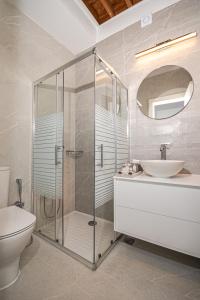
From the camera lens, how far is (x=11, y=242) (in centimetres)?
104

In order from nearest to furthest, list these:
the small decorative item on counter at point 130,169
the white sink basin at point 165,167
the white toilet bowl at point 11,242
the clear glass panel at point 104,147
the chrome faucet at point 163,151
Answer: the white toilet bowl at point 11,242 < the white sink basin at point 165,167 < the clear glass panel at point 104,147 < the small decorative item on counter at point 130,169 < the chrome faucet at point 163,151

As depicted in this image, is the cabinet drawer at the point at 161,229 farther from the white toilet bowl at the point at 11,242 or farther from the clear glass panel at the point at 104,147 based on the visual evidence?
the white toilet bowl at the point at 11,242

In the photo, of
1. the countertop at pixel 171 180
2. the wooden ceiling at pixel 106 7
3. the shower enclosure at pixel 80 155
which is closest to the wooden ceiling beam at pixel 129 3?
the wooden ceiling at pixel 106 7

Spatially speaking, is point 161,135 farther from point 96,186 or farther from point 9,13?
point 9,13

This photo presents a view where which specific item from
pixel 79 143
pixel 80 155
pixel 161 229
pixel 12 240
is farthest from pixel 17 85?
pixel 161 229

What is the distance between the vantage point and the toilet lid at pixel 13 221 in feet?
3.51

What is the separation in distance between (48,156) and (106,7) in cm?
203

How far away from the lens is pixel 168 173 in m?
1.39

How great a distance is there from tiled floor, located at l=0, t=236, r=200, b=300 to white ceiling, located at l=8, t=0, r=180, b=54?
270 cm

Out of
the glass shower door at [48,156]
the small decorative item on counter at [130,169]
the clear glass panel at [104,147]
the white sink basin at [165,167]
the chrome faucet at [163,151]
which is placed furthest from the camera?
the glass shower door at [48,156]

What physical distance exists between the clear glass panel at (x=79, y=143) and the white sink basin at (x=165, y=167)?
1065mm

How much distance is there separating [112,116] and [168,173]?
0.85 meters

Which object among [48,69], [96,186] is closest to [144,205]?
[96,186]

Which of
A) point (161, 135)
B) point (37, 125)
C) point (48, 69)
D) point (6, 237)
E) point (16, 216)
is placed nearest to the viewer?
point (6, 237)
